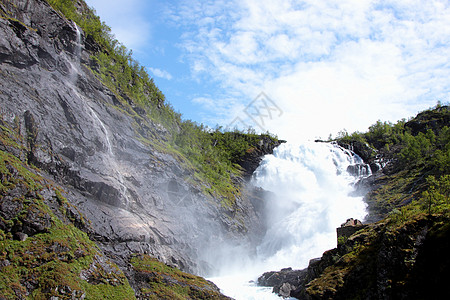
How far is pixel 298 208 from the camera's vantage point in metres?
55.2

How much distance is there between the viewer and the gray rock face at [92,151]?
77.0 feet

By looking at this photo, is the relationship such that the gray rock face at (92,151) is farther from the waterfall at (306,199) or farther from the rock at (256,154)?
the rock at (256,154)

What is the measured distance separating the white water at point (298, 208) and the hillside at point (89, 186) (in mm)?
4435

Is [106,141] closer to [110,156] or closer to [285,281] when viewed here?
[110,156]

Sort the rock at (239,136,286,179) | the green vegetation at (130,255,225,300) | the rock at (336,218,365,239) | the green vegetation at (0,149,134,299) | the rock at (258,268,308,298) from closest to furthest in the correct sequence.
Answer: the green vegetation at (0,149,134,299)
the green vegetation at (130,255,225,300)
the rock at (336,218,365,239)
the rock at (258,268,308,298)
the rock at (239,136,286,179)

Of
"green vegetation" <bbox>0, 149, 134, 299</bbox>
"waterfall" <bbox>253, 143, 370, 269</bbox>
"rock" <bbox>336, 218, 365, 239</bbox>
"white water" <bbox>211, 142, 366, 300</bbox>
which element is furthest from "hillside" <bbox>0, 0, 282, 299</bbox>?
"rock" <bbox>336, 218, 365, 239</bbox>

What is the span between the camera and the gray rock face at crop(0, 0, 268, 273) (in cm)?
2348

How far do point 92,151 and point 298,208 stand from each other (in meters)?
39.9

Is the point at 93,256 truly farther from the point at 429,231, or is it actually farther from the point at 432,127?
the point at 432,127

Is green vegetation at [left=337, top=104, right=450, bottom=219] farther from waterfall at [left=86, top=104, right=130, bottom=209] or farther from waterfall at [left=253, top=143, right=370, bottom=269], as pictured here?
waterfall at [left=86, top=104, right=130, bottom=209]

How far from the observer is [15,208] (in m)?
16.6

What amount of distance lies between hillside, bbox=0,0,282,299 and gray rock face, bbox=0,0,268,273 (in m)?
0.12

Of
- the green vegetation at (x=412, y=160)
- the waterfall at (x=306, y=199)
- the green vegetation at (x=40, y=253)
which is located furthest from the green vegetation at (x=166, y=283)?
the waterfall at (x=306, y=199)

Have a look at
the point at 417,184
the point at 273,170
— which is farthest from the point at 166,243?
the point at 273,170
